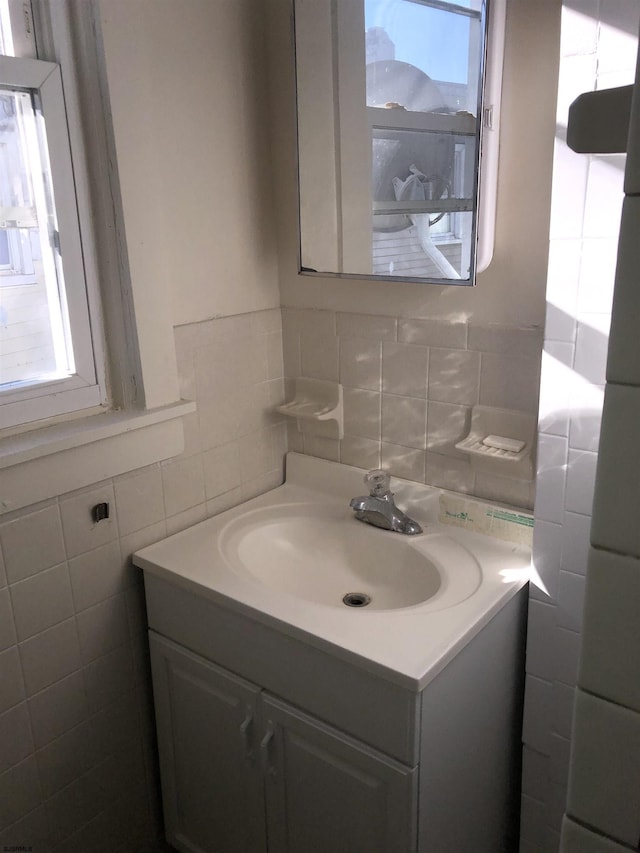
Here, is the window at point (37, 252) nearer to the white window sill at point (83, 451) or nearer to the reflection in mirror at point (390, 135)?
the white window sill at point (83, 451)

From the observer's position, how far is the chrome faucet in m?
1.52

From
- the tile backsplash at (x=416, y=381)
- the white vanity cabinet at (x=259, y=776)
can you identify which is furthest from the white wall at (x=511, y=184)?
the white vanity cabinet at (x=259, y=776)

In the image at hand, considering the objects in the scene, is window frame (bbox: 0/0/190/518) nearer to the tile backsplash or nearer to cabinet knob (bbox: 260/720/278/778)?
the tile backsplash

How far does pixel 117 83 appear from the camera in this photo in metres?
1.28

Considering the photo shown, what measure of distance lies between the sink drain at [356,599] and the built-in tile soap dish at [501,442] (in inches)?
14.2

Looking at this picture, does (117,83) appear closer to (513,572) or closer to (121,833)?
(513,572)

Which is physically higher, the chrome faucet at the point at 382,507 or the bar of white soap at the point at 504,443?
the bar of white soap at the point at 504,443

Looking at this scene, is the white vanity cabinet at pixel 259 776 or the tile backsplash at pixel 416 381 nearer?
the white vanity cabinet at pixel 259 776

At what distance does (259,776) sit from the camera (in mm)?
1399

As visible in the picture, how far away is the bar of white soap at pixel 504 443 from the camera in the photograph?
139 cm

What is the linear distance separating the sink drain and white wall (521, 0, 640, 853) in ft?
1.08

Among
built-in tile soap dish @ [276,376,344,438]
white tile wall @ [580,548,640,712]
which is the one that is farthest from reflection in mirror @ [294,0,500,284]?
white tile wall @ [580,548,640,712]

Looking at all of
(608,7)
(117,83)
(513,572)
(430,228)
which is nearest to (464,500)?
(513,572)

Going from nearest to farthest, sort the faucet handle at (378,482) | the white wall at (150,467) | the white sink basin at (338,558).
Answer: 1. the white wall at (150,467)
2. the white sink basin at (338,558)
3. the faucet handle at (378,482)
